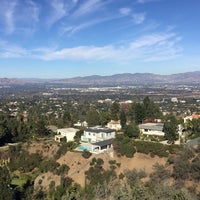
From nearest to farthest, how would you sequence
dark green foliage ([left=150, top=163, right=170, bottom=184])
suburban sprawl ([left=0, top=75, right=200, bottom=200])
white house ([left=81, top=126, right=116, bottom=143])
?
1. suburban sprawl ([left=0, top=75, right=200, bottom=200])
2. dark green foliage ([left=150, top=163, right=170, bottom=184])
3. white house ([left=81, top=126, right=116, bottom=143])

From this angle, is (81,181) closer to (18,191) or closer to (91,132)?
(18,191)

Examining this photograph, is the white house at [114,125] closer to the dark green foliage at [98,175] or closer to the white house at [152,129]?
the white house at [152,129]

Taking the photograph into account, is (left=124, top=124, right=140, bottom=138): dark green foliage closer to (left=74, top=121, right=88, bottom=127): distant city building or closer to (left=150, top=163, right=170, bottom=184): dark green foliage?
(left=150, top=163, right=170, bottom=184): dark green foliage

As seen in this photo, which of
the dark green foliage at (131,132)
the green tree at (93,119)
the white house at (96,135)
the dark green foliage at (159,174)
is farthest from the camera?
the green tree at (93,119)

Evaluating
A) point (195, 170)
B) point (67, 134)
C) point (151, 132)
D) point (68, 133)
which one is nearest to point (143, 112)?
point (151, 132)

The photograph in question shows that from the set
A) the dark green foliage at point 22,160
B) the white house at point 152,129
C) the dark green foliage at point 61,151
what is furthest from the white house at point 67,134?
the white house at point 152,129

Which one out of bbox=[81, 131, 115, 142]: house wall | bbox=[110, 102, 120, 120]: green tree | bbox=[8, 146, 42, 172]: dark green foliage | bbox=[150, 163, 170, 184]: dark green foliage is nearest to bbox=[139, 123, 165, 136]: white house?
bbox=[81, 131, 115, 142]: house wall

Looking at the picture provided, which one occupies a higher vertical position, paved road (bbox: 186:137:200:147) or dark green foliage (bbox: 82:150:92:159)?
paved road (bbox: 186:137:200:147)

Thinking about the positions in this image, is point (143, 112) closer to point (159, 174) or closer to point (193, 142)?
point (193, 142)

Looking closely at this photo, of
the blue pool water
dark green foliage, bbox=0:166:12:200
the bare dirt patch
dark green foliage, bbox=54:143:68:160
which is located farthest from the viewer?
dark green foliage, bbox=54:143:68:160
